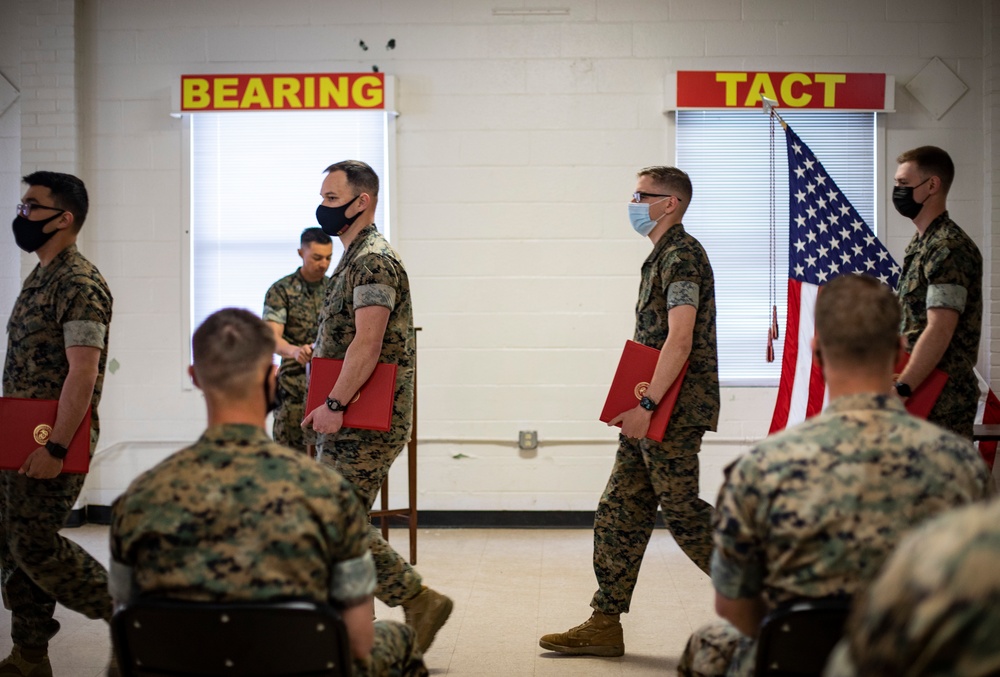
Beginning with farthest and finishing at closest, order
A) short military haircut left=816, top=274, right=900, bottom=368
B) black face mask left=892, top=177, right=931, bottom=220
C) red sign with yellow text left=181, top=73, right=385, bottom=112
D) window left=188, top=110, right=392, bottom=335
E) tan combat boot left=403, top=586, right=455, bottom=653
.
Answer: window left=188, top=110, right=392, bottom=335, red sign with yellow text left=181, top=73, right=385, bottom=112, black face mask left=892, top=177, right=931, bottom=220, tan combat boot left=403, top=586, right=455, bottom=653, short military haircut left=816, top=274, right=900, bottom=368

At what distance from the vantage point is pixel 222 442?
1.80 metres

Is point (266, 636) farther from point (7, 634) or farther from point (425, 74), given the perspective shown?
point (425, 74)

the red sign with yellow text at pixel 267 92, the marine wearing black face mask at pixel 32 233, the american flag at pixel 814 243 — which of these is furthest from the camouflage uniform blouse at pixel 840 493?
the red sign with yellow text at pixel 267 92

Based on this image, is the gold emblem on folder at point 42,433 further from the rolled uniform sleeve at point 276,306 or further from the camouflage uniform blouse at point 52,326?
the rolled uniform sleeve at point 276,306

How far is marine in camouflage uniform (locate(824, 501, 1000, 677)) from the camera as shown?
0.89 meters

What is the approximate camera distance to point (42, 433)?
2.93 m

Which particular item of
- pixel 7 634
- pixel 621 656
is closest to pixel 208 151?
pixel 7 634

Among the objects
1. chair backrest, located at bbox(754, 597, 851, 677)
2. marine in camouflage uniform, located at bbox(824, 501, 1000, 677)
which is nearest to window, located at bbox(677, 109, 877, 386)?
chair backrest, located at bbox(754, 597, 851, 677)

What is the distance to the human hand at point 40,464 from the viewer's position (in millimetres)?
2893

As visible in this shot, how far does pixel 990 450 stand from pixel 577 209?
2.45 meters

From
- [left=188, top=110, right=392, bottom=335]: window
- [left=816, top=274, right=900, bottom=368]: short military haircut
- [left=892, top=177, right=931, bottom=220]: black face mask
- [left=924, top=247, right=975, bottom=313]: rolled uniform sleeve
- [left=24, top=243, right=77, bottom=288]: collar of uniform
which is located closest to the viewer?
[left=816, top=274, right=900, bottom=368]: short military haircut

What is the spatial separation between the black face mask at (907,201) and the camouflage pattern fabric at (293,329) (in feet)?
9.19

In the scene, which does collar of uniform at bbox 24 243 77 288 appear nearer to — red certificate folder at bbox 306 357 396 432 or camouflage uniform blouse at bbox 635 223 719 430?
red certificate folder at bbox 306 357 396 432

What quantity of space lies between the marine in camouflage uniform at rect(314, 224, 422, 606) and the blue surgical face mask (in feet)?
2.87
